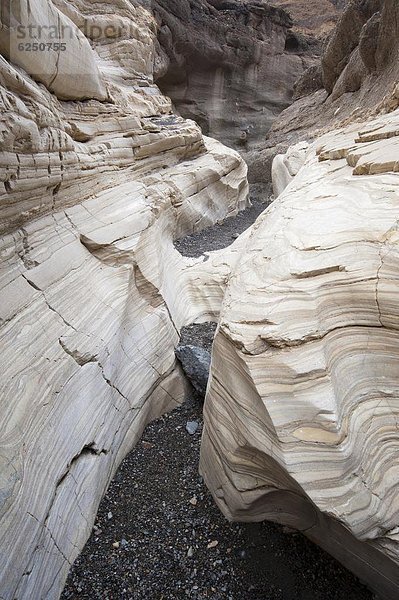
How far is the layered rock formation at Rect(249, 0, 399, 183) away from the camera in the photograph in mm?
8266

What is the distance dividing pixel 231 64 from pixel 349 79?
728cm

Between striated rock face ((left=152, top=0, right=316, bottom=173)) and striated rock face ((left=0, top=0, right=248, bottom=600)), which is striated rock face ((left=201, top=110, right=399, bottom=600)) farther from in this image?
striated rock face ((left=152, top=0, right=316, bottom=173))

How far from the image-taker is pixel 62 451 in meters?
2.58

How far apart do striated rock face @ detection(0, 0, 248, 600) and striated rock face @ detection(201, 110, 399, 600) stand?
92 centimetres

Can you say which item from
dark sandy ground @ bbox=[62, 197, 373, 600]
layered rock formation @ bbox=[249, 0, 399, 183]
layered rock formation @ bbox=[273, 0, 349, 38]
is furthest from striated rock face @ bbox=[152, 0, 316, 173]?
dark sandy ground @ bbox=[62, 197, 373, 600]

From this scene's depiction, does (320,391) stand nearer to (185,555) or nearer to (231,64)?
(185,555)

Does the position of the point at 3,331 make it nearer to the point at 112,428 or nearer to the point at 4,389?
the point at 4,389

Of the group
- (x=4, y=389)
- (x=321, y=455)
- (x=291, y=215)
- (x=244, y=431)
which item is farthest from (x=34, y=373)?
(x=291, y=215)

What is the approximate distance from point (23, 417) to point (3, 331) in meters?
0.57

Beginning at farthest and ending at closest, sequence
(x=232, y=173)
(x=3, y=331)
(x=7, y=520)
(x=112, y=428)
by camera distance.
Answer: (x=232, y=173) → (x=112, y=428) → (x=3, y=331) → (x=7, y=520)

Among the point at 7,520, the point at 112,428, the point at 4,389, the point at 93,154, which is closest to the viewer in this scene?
the point at 7,520

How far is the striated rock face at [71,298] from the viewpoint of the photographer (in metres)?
2.34

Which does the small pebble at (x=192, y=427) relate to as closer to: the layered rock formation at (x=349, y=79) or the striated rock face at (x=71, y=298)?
the striated rock face at (x=71, y=298)

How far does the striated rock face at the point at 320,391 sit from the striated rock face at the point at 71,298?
918 mm
